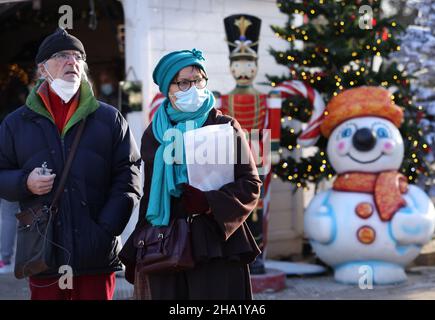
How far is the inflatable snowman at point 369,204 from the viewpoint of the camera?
7070 millimetres

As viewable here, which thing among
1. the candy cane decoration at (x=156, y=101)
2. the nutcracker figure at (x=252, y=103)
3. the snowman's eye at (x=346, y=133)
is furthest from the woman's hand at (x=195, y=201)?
the snowman's eye at (x=346, y=133)

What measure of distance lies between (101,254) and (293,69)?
4.76 meters

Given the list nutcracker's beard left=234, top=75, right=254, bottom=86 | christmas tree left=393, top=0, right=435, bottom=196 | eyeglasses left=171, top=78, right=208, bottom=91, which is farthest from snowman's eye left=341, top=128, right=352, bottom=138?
eyeglasses left=171, top=78, right=208, bottom=91

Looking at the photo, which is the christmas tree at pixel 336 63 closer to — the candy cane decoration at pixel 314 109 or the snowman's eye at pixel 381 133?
the candy cane decoration at pixel 314 109

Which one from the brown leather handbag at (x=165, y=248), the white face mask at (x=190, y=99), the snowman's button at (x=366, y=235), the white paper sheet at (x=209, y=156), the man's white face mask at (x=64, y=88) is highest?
the man's white face mask at (x=64, y=88)

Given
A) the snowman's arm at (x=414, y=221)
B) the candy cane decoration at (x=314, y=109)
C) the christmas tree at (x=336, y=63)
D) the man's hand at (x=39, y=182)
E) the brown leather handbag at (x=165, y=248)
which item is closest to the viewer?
the brown leather handbag at (x=165, y=248)

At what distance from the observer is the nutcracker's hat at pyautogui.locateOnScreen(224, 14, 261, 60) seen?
736 cm

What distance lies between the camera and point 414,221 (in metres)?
7.02

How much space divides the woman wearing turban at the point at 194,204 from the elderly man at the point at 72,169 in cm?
21

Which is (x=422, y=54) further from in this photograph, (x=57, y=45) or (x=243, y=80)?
(x=57, y=45)

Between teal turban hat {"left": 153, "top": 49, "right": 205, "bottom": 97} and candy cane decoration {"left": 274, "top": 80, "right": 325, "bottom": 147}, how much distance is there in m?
4.05

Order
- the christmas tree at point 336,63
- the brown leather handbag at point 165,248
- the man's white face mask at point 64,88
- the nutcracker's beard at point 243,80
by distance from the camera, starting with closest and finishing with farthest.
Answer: the brown leather handbag at point 165,248 < the man's white face mask at point 64,88 < the nutcracker's beard at point 243,80 < the christmas tree at point 336,63

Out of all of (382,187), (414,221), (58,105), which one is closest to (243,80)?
(382,187)

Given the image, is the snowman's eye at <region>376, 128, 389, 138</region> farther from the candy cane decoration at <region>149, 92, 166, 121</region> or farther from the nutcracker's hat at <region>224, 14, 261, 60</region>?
the candy cane decoration at <region>149, 92, 166, 121</region>
